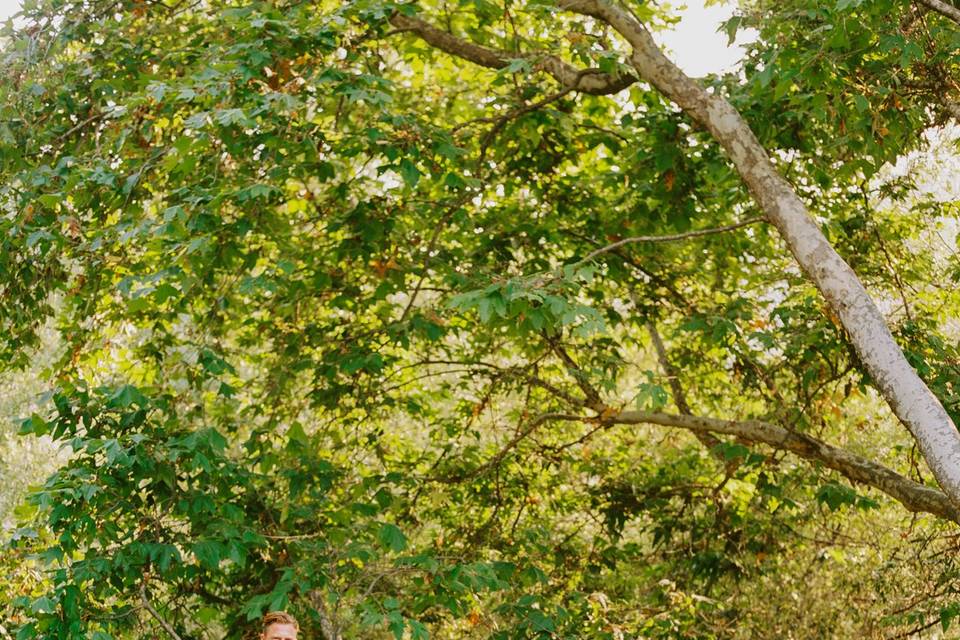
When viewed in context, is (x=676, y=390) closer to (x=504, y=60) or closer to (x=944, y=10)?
(x=504, y=60)

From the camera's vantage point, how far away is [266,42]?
4809 millimetres

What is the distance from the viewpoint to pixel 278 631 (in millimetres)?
4227

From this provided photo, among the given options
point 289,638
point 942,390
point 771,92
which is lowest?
point 289,638

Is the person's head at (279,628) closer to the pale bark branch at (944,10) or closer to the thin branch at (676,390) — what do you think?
the thin branch at (676,390)

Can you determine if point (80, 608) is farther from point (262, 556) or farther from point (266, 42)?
point (266, 42)

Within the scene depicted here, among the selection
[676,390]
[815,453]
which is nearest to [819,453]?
[815,453]

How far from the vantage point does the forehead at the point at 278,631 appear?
4211 millimetres

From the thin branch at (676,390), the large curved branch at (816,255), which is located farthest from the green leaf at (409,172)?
the thin branch at (676,390)

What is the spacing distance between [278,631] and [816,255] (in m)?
2.94

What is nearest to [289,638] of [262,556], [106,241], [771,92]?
[262,556]

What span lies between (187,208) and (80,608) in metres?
2.02

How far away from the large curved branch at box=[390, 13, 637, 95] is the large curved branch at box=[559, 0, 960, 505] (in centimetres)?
40

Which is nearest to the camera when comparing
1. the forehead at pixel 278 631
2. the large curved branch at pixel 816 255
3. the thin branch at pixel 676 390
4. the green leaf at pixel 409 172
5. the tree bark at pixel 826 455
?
the large curved branch at pixel 816 255

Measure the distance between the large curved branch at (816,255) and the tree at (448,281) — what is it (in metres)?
0.01
